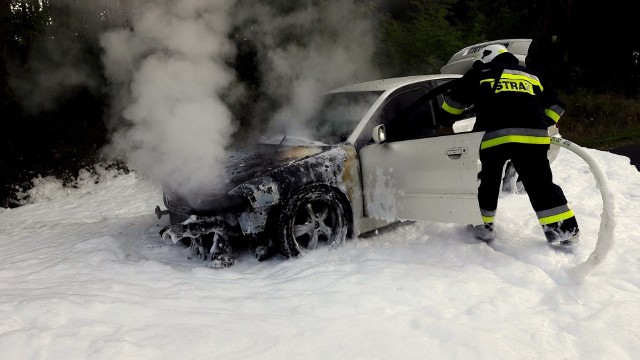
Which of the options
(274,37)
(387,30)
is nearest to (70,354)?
(274,37)

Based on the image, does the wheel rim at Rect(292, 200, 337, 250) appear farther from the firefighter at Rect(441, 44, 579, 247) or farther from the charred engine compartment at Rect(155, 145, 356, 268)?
the firefighter at Rect(441, 44, 579, 247)

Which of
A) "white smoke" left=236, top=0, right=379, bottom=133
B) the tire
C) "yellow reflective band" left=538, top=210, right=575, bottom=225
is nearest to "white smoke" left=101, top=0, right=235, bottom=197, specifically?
the tire

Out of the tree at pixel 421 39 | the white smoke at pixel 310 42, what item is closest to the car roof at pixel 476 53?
the white smoke at pixel 310 42

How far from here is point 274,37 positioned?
27.5ft

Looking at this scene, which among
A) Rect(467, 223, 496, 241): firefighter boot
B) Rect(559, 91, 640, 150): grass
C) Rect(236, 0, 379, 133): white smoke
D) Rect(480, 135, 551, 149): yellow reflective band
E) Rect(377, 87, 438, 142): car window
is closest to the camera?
Rect(480, 135, 551, 149): yellow reflective band

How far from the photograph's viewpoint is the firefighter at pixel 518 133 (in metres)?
3.59

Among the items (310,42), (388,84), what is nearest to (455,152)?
(388,84)

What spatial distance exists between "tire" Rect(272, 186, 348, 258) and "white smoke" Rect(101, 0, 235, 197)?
30.4 inches

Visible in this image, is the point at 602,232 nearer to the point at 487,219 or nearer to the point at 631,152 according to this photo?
the point at 487,219

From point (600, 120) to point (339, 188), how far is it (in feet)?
33.9

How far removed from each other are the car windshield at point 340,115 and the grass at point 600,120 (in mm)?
7275

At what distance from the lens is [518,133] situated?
3.59 m

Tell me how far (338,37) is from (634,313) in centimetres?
692

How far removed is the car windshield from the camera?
451 cm
